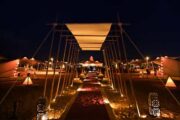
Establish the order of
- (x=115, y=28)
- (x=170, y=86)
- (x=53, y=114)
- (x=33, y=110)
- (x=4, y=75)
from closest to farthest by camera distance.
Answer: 1. (x=53, y=114)
2. (x=33, y=110)
3. (x=115, y=28)
4. (x=170, y=86)
5. (x=4, y=75)

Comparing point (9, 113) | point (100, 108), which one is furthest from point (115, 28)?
point (9, 113)

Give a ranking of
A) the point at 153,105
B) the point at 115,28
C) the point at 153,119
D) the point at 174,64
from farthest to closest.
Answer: the point at 174,64
the point at 115,28
the point at 153,105
the point at 153,119

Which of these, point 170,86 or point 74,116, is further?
point 170,86

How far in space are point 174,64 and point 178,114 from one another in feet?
64.5

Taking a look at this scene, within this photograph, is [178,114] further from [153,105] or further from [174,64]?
[174,64]

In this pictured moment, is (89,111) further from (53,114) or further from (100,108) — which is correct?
(53,114)

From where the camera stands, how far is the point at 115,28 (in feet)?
27.0

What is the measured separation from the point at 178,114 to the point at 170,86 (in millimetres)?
9067

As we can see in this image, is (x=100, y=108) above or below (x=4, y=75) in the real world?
below

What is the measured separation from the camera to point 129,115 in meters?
5.99

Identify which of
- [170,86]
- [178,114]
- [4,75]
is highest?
[4,75]

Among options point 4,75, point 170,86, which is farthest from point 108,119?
point 4,75

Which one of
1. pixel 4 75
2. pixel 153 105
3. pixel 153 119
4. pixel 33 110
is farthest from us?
pixel 4 75

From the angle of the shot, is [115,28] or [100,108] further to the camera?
[115,28]
